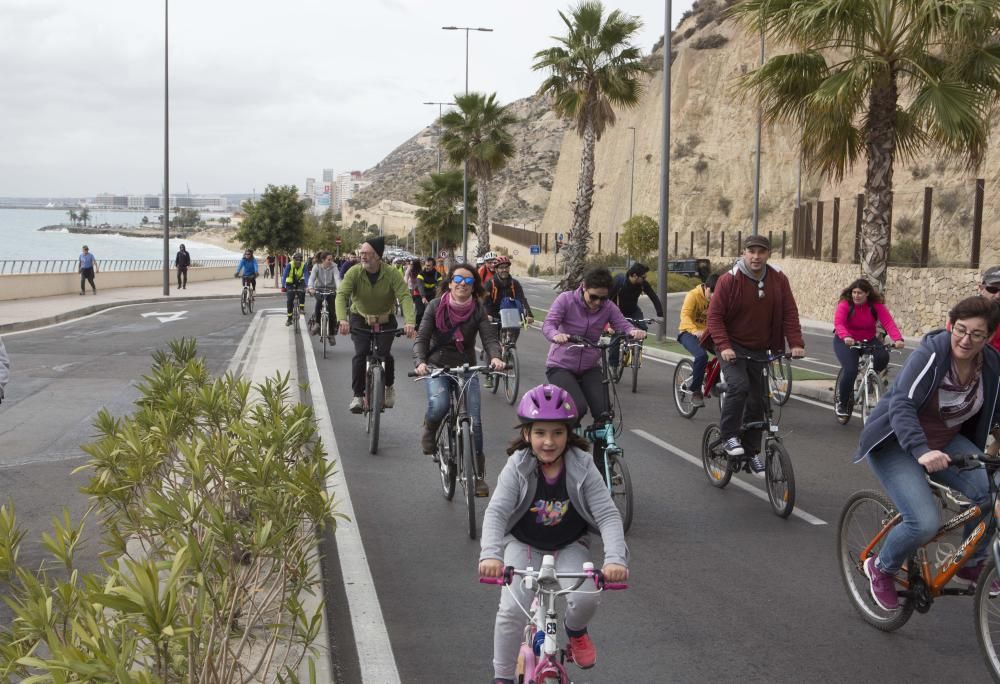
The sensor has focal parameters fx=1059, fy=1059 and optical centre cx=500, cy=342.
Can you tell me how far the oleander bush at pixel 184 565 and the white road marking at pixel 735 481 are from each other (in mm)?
3774

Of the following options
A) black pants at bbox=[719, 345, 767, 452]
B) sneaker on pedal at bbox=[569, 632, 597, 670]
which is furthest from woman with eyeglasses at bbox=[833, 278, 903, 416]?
sneaker on pedal at bbox=[569, 632, 597, 670]

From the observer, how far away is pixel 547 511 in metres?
4.23

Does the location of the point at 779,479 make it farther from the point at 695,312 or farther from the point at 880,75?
the point at 880,75

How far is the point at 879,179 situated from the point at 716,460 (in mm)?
8043

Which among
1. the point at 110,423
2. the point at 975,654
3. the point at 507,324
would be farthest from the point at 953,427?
the point at 507,324

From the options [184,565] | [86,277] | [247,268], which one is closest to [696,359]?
[184,565]

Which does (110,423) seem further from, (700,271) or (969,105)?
(969,105)

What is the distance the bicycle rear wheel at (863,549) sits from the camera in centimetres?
540

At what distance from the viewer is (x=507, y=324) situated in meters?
13.7

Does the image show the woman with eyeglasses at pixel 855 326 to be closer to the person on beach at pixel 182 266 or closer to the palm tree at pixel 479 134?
the person on beach at pixel 182 266

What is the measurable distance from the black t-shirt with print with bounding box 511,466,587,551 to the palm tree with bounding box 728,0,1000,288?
11.9 metres

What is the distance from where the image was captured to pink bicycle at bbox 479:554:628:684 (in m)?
3.56

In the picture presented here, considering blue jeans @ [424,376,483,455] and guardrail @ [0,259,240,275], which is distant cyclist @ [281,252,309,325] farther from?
blue jeans @ [424,376,483,455]

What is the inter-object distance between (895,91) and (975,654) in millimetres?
11812
